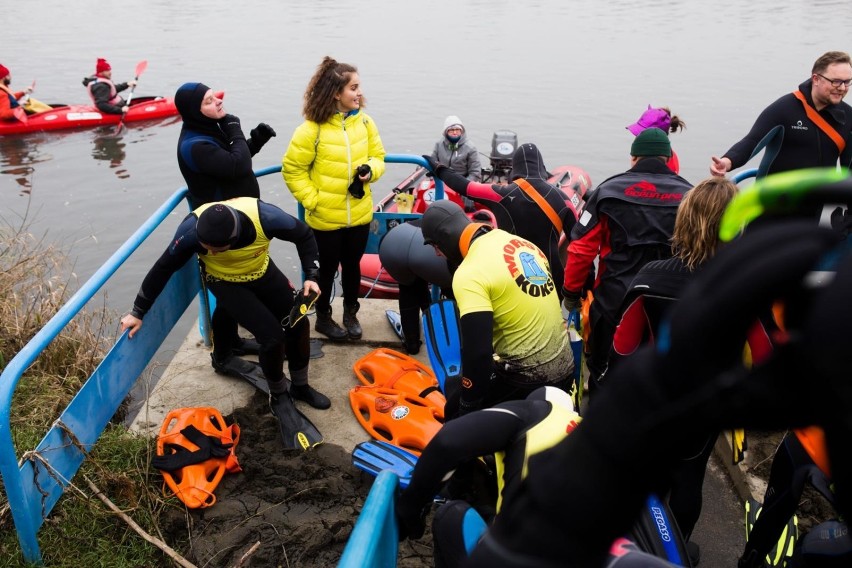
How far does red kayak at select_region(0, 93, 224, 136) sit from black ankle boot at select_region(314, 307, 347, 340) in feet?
42.3

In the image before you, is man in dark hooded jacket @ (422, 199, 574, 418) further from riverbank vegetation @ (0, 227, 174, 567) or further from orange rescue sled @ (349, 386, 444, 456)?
riverbank vegetation @ (0, 227, 174, 567)

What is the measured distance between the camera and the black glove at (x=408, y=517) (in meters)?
2.41

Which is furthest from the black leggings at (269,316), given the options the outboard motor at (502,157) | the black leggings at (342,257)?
the outboard motor at (502,157)

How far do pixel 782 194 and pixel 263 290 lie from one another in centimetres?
364

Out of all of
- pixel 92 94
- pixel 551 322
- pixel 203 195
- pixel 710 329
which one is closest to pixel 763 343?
pixel 710 329

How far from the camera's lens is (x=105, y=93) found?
16562 millimetres

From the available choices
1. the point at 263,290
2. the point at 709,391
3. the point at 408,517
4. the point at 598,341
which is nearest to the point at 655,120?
the point at 598,341

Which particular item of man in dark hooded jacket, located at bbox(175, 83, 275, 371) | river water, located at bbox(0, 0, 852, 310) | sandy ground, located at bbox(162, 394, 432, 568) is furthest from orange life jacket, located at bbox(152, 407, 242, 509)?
river water, located at bbox(0, 0, 852, 310)

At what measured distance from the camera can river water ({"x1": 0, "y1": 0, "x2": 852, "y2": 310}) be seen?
14.4 meters

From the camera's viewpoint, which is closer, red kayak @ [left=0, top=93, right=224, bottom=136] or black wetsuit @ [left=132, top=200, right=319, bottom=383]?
black wetsuit @ [left=132, top=200, right=319, bottom=383]

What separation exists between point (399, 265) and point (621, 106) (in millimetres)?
16125

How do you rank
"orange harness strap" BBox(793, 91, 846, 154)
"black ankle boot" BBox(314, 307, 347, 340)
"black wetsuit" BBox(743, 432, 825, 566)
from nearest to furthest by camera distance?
"black wetsuit" BBox(743, 432, 825, 566) → "orange harness strap" BBox(793, 91, 846, 154) → "black ankle boot" BBox(314, 307, 347, 340)

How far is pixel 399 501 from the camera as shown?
241 centimetres

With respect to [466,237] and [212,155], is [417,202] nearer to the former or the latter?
[212,155]
